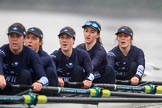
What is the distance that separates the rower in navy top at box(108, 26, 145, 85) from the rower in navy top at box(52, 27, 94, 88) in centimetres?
87

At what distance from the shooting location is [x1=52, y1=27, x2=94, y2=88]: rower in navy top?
400 inches

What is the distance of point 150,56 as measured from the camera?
20047 mm

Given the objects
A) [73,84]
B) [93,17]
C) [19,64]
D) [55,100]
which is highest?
[93,17]

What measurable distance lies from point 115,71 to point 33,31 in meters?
2.17

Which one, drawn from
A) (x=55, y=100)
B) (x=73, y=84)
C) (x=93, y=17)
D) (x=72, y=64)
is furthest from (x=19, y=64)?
(x=93, y=17)

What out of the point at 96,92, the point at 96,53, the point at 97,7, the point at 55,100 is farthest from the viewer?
the point at 97,7

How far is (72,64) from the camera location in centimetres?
1028

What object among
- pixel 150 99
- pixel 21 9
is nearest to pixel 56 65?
pixel 150 99

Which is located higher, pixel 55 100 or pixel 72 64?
pixel 72 64

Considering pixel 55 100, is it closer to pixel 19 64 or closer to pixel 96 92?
pixel 19 64

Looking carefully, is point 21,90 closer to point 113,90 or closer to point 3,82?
point 3,82

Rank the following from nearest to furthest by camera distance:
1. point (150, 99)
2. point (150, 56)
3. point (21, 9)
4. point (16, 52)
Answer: point (16, 52)
point (150, 99)
point (150, 56)
point (21, 9)

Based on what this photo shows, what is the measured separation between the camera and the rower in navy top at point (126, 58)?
11.1 m

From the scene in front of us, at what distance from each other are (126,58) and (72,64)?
1.34 m
